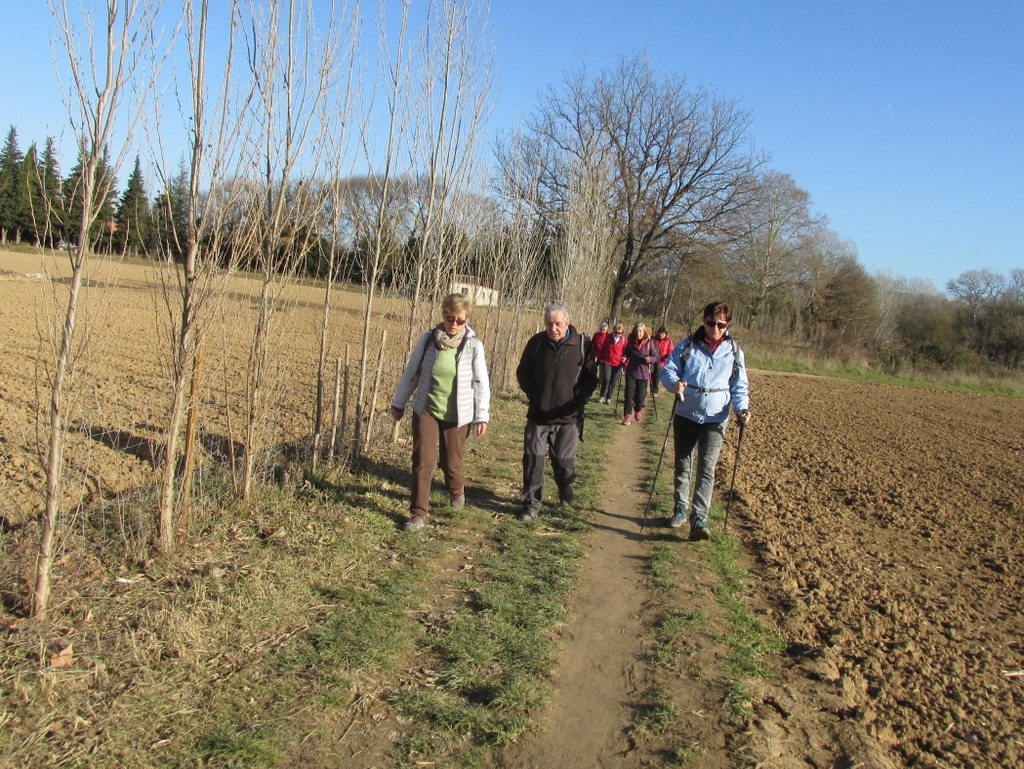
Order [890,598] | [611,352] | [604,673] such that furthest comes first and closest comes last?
[611,352] < [890,598] < [604,673]

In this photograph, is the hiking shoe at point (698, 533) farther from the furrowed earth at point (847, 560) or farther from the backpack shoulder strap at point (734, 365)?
the backpack shoulder strap at point (734, 365)

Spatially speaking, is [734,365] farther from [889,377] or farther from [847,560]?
[889,377]

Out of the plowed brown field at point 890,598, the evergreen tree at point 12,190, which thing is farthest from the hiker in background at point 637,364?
the evergreen tree at point 12,190

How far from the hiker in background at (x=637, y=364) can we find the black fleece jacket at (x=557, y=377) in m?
6.27

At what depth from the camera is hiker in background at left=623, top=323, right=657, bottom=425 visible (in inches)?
494

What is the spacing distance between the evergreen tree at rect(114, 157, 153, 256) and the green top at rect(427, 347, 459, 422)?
7.16ft

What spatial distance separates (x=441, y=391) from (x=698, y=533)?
2460 mm

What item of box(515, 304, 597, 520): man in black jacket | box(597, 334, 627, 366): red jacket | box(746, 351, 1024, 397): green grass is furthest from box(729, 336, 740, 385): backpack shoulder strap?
box(746, 351, 1024, 397): green grass

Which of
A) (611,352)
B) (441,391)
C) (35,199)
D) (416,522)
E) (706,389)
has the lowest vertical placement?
(416,522)

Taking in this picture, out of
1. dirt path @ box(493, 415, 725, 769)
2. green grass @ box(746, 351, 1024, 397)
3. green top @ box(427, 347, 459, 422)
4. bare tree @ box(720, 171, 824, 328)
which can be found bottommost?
dirt path @ box(493, 415, 725, 769)

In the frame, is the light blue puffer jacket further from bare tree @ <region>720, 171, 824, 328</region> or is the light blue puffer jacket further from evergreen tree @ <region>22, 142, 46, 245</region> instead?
bare tree @ <region>720, 171, 824, 328</region>

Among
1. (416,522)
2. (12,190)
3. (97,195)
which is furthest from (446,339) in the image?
(12,190)

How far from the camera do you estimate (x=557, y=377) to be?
625 centimetres

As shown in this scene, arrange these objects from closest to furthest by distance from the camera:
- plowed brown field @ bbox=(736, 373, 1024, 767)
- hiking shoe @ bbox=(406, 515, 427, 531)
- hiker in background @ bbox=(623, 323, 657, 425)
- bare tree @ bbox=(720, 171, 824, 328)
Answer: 1. plowed brown field @ bbox=(736, 373, 1024, 767)
2. hiking shoe @ bbox=(406, 515, 427, 531)
3. hiker in background @ bbox=(623, 323, 657, 425)
4. bare tree @ bbox=(720, 171, 824, 328)
